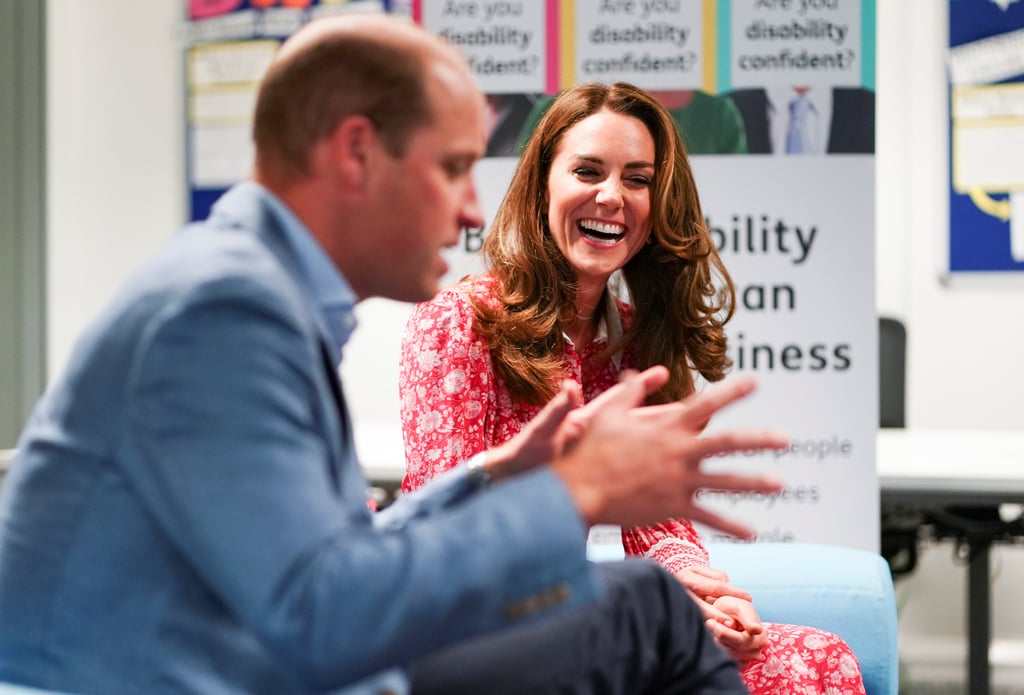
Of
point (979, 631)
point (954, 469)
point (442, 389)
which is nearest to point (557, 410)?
point (442, 389)

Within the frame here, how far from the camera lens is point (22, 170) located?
183 inches

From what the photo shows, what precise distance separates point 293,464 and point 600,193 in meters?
1.31

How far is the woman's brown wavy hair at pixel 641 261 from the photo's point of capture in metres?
2.04

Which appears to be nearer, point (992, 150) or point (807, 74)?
point (807, 74)

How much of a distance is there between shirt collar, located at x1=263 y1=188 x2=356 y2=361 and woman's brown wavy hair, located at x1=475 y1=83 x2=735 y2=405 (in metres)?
0.97

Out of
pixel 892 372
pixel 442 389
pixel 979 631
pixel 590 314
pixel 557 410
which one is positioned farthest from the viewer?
pixel 892 372

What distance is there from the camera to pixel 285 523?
0.81m

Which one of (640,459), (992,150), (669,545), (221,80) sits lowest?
(669,545)

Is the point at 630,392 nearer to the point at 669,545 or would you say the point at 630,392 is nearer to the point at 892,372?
the point at 669,545

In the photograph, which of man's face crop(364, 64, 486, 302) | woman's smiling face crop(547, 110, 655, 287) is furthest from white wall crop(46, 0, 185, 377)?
man's face crop(364, 64, 486, 302)

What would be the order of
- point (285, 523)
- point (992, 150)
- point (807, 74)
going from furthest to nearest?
point (992, 150) < point (807, 74) < point (285, 523)

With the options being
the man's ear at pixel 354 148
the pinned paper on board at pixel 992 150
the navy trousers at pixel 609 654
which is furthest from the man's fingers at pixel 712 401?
the pinned paper on board at pixel 992 150

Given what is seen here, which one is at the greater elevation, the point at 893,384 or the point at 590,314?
the point at 590,314

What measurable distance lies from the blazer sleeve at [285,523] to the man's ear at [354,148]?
0.16 metres
